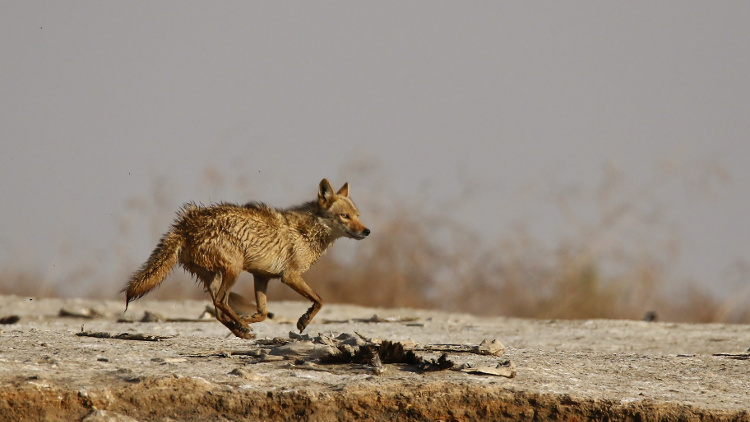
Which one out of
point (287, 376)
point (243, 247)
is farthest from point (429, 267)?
point (287, 376)

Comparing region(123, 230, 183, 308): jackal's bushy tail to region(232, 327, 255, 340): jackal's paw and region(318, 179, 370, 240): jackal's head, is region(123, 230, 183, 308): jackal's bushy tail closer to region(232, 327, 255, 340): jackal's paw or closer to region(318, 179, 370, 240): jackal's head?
region(232, 327, 255, 340): jackal's paw

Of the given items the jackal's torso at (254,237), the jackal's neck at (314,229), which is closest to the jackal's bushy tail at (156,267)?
the jackal's torso at (254,237)

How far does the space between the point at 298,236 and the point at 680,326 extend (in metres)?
5.29

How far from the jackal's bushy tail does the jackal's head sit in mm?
1864

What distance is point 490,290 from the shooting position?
15.5m

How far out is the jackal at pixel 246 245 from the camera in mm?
8492

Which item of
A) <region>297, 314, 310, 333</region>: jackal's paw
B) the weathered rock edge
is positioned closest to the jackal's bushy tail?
<region>297, 314, 310, 333</region>: jackal's paw

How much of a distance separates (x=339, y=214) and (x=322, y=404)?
4.15m

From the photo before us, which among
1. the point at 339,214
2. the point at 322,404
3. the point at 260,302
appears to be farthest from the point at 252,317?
the point at 322,404

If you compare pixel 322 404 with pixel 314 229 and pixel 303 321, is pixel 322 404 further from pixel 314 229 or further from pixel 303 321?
pixel 314 229

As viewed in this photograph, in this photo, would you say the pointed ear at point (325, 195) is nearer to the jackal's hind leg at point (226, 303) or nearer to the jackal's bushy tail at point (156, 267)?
the jackal's hind leg at point (226, 303)

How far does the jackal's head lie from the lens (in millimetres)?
9859

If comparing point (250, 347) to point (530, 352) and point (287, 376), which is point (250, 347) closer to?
point (287, 376)

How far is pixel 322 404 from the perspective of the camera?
233 inches
